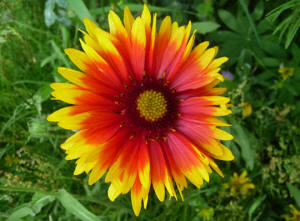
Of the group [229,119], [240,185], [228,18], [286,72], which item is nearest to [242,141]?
[229,119]

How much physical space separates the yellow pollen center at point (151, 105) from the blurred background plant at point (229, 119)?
0.54m

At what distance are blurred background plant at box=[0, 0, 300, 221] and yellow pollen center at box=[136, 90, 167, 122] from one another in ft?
1.79

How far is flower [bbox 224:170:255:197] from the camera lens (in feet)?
6.40

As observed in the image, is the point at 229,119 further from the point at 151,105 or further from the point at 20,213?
the point at 20,213

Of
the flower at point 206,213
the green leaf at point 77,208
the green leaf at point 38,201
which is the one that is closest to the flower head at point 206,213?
the flower at point 206,213

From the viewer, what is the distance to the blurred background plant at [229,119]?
1.78 metres

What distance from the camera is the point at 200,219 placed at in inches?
76.2

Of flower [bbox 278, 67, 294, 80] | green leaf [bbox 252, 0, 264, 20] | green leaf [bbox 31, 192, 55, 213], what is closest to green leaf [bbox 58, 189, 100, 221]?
green leaf [bbox 31, 192, 55, 213]

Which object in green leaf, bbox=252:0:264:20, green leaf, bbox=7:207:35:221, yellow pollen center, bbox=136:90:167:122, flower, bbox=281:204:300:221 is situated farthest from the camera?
green leaf, bbox=252:0:264:20

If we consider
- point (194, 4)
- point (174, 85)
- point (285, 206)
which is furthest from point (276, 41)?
point (285, 206)

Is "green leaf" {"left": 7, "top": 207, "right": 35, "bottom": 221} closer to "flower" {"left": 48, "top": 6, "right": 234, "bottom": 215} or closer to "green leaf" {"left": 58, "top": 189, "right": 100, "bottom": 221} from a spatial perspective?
"green leaf" {"left": 58, "top": 189, "right": 100, "bottom": 221}

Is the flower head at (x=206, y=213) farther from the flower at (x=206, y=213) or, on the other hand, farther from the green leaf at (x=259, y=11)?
the green leaf at (x=259, y=11)

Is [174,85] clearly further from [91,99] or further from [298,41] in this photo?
[298,41]

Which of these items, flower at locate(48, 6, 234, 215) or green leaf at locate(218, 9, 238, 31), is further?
green leaf at locate(218, 9, 238, 31)
